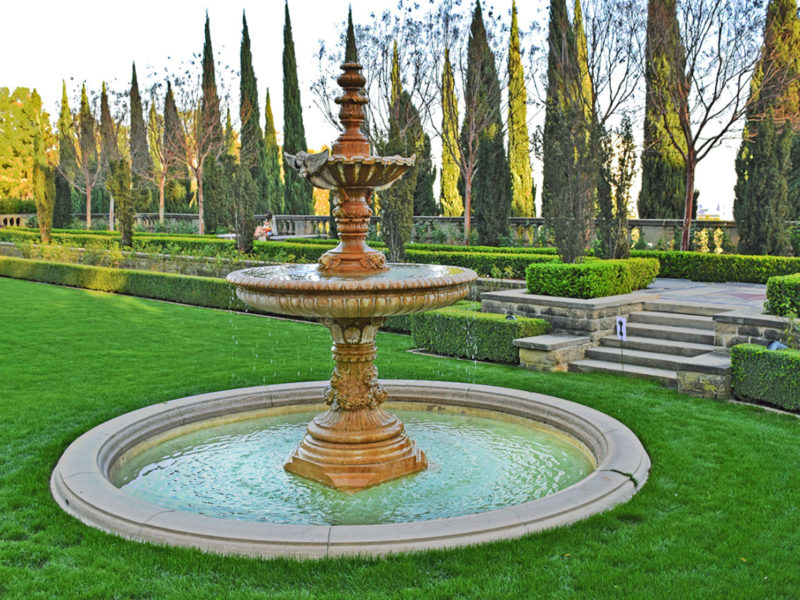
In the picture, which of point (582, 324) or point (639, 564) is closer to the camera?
point (639, 564)

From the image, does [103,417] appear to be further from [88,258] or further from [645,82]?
[645,82]

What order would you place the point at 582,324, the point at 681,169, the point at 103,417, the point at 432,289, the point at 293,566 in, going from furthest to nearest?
the point at 681,169, the point at 582,324, the point at 103,417, the point at 432,289, the point at 293,566

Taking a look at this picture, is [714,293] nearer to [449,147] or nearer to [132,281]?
[132,281]

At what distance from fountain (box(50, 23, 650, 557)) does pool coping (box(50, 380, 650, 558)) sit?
0.01 m

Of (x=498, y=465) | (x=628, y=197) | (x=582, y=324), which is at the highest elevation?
(x=628, y=197)

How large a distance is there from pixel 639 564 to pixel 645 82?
20.8 m

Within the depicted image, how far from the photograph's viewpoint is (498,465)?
7219 mm

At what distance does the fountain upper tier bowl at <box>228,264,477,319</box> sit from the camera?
606 cm

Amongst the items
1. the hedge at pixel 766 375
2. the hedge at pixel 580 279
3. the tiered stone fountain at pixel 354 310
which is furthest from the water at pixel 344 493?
the hedge at pixel 580 279

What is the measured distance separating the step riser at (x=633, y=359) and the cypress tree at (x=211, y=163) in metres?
29.5

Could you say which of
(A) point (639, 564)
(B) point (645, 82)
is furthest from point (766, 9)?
(A) point (639, 564)

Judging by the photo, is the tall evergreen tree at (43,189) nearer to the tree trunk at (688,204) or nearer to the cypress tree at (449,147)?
the cypress tree at (449,147)

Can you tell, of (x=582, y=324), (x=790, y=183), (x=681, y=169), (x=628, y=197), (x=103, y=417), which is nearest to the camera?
(x=103, y=417)

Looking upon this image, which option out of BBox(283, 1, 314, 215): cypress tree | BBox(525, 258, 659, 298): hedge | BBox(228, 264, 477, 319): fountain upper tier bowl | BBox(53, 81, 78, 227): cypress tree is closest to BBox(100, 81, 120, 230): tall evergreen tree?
BBox(53, 81, 78, 227): cypress tree
